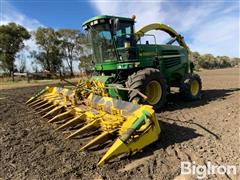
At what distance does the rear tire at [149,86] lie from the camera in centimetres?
622

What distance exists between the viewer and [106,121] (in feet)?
15.1

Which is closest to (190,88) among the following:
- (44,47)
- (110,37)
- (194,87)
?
(194,87)

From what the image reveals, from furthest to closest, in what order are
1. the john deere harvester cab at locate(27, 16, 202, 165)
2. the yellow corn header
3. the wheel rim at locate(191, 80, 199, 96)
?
the wheel rim at locate(191, 80, 199, 96) → the john deere harvester cab at locate(27, 16, 202, 165) → the yellow corn header

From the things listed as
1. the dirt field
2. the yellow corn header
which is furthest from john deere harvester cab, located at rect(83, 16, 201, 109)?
the dirt field

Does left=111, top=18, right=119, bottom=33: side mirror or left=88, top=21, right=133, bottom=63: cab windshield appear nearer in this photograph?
left=111, top=18, right=119, bottom=33: side mirror

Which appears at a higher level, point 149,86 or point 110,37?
point 110,37

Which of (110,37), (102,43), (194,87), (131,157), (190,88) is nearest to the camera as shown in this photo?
(131,157)

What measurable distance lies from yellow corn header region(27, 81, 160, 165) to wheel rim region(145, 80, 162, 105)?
1275 mm

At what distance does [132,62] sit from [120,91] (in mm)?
1112

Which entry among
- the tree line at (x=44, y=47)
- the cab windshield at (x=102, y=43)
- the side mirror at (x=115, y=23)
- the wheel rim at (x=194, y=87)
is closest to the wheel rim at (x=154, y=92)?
the cab windshield at (x=102, y=43)

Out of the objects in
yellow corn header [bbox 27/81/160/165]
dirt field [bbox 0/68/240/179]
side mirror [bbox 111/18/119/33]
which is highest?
side mirror [bbox 111/18/119/33]

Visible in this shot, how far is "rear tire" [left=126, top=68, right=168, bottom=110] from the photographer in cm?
622

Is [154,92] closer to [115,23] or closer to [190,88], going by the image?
[190,88]

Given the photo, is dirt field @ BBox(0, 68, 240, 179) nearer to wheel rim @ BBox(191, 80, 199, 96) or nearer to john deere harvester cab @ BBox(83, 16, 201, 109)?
john deere harvester cab @ BBox(83, 16, 201, 109)
